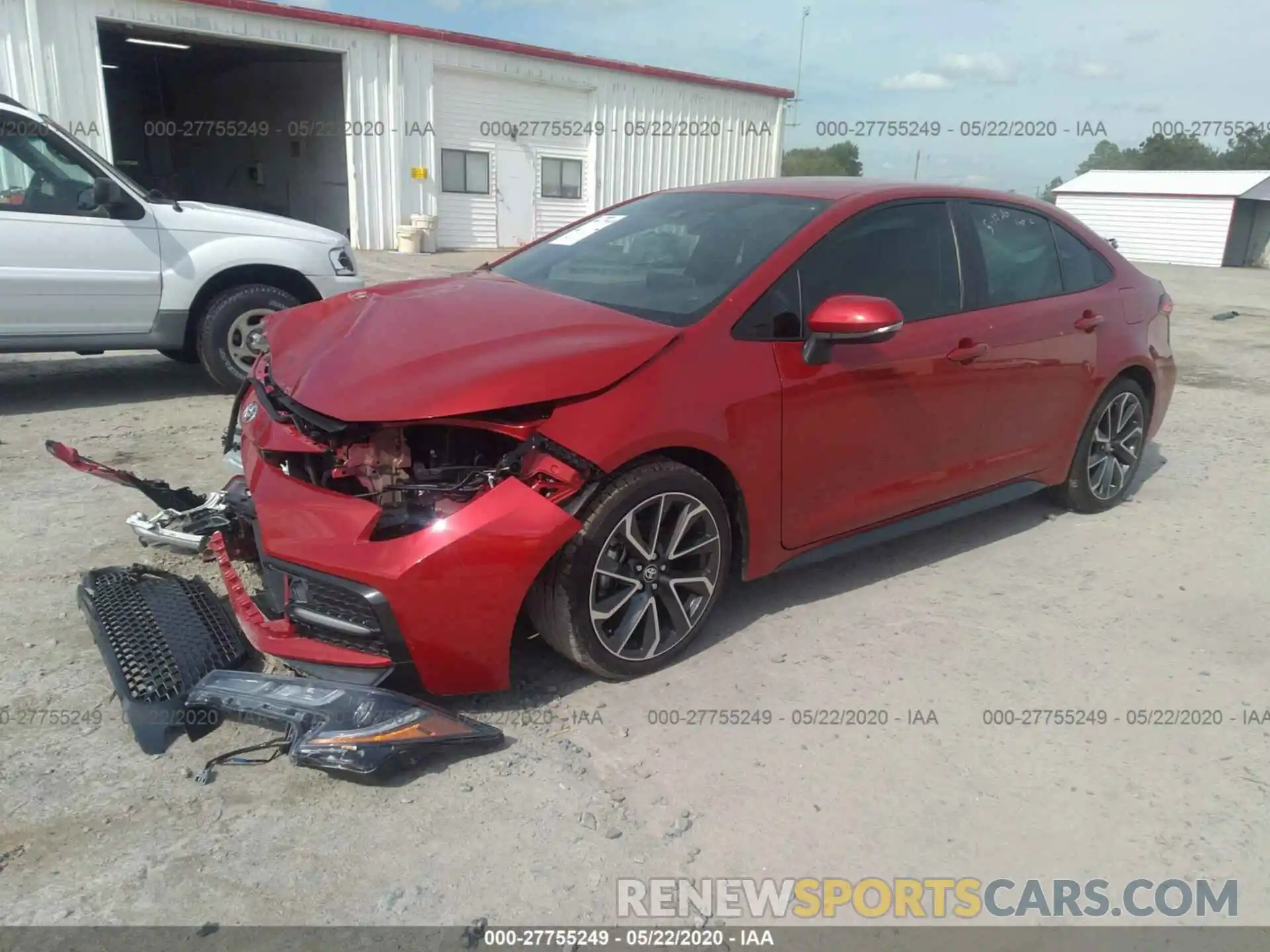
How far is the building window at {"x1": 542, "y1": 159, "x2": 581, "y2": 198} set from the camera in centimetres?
2186

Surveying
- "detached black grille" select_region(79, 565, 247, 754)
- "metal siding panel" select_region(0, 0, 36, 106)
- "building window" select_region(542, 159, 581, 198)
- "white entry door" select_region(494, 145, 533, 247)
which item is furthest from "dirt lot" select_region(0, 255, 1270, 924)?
"building window" select_region(542, 159, 581, 198)

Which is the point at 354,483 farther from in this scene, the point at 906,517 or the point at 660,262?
the point at 906,517

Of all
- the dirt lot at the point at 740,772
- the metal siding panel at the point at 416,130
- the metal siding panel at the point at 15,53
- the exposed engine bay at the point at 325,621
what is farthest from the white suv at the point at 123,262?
the metal siding panel at the point at 416,130

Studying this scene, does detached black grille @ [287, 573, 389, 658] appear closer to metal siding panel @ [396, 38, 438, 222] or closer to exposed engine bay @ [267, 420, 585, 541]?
exposed engine bay @ [267, 420, 585, 541]

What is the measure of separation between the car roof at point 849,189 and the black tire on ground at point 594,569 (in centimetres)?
143

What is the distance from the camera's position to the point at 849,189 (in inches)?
154

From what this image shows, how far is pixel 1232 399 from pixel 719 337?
7236 millimetres

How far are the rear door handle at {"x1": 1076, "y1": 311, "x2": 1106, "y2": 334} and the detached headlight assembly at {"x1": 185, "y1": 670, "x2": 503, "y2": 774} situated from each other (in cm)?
341

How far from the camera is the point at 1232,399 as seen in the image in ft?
27.7

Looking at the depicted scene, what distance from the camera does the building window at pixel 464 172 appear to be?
785 inches

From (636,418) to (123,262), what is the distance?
494 centimetres

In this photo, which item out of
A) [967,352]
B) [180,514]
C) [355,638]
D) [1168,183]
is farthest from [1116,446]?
[1168,183]

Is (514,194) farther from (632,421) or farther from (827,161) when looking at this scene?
(827,161)

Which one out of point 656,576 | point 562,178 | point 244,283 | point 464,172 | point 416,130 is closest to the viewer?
point 656,576
